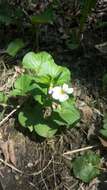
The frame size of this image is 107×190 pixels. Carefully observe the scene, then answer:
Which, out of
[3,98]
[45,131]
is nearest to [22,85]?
[3,98]

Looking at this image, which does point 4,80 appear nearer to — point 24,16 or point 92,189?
point 24,16

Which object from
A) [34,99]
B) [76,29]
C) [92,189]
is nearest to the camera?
[92,189]

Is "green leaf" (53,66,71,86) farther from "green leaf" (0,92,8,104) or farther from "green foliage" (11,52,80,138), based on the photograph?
"green leaf" (0,92,8,104)

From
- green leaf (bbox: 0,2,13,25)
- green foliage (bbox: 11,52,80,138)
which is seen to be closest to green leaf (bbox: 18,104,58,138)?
green foliage (bbox: 11,52,80,138)

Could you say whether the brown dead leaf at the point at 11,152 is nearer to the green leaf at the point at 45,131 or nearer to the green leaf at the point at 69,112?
the green leaf at the point at 45,131

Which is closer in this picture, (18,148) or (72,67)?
(18,148)

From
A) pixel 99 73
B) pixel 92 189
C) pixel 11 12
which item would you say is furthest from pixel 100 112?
pixel 11 12
